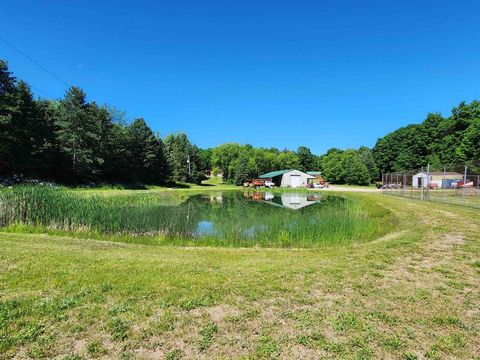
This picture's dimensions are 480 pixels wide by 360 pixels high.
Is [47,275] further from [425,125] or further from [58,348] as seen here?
[425,125]

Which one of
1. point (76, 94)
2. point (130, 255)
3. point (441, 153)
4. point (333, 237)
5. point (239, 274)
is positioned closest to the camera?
point (239, 274)

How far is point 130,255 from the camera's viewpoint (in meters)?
6.53

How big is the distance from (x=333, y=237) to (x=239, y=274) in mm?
5921

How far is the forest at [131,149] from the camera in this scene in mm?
27234

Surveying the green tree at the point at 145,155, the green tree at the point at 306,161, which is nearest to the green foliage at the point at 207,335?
the green tree at the point at 145,155

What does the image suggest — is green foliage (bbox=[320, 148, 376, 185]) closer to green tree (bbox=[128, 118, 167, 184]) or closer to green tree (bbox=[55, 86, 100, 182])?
green tree (bbox=[128, 118, 167, 184])

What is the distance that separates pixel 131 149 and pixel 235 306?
44.3 meters

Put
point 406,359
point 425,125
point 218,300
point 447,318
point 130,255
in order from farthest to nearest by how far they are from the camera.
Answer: point 425,125 < point 130,255 < point 218,300 < point 447,318 < point 406,359

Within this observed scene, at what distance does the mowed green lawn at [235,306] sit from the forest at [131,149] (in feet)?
59.5

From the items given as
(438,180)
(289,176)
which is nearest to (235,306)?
(438,180)

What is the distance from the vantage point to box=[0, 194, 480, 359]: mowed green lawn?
306 cm

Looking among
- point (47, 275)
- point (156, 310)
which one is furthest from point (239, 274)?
point (47, 275)

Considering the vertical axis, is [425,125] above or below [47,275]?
above

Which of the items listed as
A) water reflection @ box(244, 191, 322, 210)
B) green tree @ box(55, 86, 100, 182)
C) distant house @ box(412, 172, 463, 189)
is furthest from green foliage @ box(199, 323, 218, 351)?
green tree @ box(55, 86, 100, 182)
